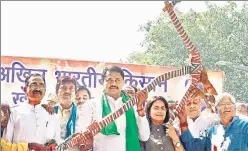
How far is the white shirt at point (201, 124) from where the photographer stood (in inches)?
221

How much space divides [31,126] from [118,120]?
746 mm

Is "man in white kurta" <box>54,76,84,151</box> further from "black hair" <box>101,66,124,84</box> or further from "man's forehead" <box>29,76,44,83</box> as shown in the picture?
"black hair" <box>101,66,124,84</box>

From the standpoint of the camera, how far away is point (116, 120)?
5379mm

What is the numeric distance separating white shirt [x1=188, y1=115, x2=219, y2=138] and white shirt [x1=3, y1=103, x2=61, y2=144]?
1226mm

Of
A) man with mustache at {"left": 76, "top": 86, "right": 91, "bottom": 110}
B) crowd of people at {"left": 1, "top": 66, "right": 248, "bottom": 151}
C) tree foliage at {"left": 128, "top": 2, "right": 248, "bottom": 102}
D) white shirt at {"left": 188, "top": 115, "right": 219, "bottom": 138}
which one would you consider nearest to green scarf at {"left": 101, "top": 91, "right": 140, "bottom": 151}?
crowd of people at {"left": 1, "top": 66, "right": 248, "bottom": 151}

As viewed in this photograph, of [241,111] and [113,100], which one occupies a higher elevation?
[113,100]

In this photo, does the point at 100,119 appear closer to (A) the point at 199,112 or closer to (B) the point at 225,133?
(A) the point at 199,112

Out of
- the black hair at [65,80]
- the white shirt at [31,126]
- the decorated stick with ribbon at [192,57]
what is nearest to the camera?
the white shirt at [31,126]

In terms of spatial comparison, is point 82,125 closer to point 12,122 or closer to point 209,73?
point 12,122

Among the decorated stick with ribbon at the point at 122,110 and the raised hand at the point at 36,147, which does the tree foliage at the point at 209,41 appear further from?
the raised hand at the point at 36,147

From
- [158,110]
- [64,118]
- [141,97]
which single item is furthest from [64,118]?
[158,110]

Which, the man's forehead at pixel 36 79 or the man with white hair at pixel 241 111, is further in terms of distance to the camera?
the man with white hair at pixel 241 111

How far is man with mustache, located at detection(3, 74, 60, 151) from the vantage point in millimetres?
5219

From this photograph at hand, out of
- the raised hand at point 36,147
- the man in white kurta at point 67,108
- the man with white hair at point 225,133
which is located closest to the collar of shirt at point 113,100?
the man in white kurta at point 67,108
